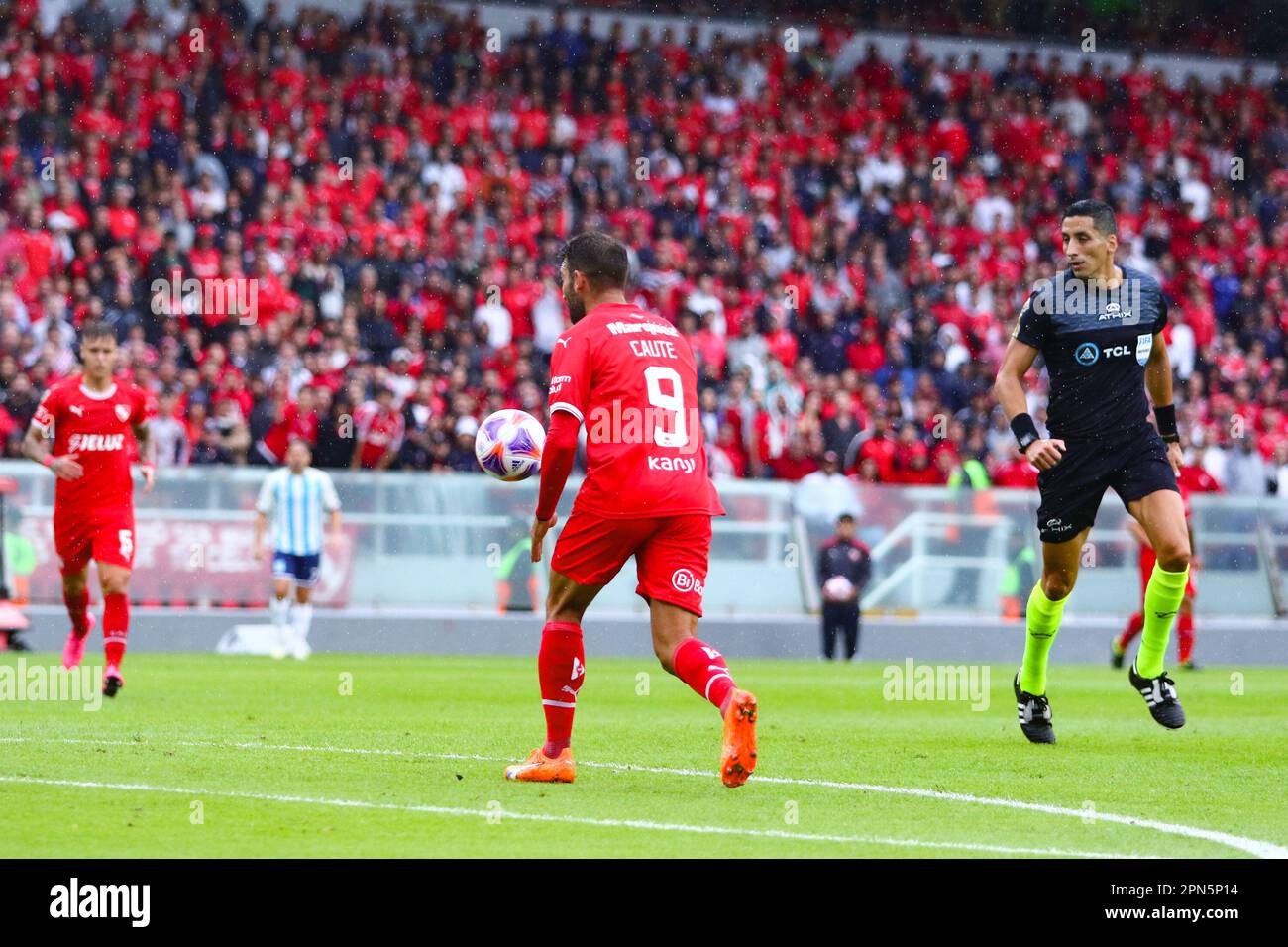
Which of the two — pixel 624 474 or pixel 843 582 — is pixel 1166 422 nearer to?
pixel 624 474

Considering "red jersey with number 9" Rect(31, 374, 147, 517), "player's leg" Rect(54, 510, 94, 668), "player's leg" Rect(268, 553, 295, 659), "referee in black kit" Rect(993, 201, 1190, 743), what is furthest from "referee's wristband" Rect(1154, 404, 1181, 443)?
"player's leg" Rect(268, 553, 295, 659)

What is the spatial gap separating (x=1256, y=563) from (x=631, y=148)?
34.9 feet

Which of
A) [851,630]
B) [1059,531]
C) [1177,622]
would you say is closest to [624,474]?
[1059,531]

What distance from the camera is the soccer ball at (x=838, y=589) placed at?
68.8 feet

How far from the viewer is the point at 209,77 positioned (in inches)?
1032

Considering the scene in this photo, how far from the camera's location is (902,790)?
8188 mm

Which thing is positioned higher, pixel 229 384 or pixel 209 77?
pixel 209 77

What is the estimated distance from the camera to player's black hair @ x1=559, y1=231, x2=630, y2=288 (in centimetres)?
818

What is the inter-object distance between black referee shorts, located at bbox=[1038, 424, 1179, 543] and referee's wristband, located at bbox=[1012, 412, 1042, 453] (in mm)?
295

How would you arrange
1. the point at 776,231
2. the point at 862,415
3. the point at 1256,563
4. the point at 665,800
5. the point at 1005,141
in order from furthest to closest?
the point at 1005,141
the point at 776,231
the point at 862,415
the point at 1256,563
the point at 665,800

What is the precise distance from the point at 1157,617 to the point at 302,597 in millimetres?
11142
